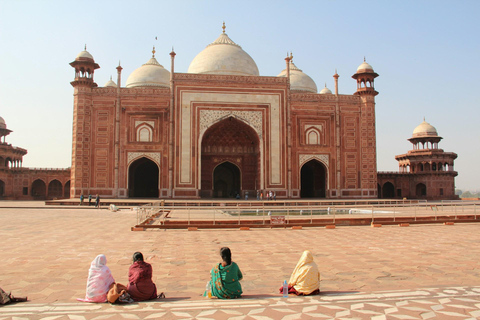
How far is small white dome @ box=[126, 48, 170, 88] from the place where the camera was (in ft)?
92.2

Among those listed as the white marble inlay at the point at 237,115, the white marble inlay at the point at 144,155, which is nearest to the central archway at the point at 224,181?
the white marble inlay at the point at 237,115

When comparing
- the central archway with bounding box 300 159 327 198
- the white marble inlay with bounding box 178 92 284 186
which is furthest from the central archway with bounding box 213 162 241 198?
the central archway with bounding box 300 159 327 198

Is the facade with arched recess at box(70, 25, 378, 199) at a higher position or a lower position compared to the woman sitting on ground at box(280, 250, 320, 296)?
Answer: higher

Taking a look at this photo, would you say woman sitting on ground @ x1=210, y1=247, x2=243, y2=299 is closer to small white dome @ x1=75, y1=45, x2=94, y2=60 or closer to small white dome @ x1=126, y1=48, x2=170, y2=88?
small white dome @ x1=75, y1=45, x2=94, y2=60

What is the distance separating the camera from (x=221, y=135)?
26.3 metres

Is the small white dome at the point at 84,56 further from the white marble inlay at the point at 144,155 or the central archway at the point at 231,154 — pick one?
the central archway at the point at 231,154

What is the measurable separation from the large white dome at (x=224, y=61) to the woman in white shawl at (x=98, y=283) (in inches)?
890

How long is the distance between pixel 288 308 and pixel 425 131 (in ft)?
102

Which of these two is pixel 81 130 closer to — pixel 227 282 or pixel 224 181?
pixel 224 181

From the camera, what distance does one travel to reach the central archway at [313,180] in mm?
26659

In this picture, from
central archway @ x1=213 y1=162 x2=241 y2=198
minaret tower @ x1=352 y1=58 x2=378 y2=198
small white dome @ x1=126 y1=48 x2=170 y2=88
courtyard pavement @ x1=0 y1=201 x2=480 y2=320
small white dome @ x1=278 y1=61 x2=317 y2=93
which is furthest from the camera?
small white dome @ x1=278 y1=61 x2=317 y2=93

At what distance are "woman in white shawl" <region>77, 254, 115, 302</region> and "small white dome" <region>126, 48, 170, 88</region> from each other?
24.9m

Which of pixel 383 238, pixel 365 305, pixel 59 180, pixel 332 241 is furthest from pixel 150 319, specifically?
pixel 59 180

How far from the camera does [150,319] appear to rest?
3.54 meters
